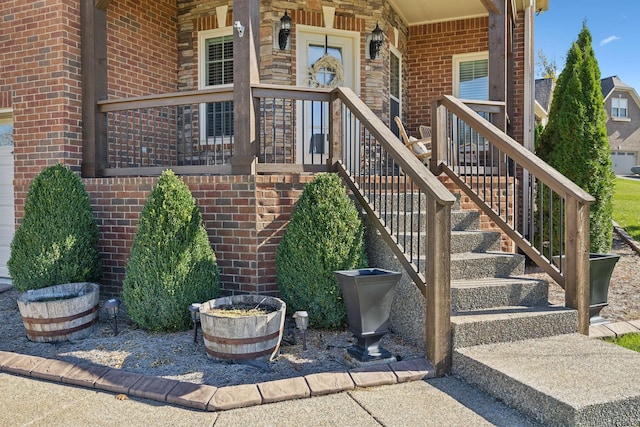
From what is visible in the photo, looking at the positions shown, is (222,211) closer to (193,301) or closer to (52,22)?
(193,301)

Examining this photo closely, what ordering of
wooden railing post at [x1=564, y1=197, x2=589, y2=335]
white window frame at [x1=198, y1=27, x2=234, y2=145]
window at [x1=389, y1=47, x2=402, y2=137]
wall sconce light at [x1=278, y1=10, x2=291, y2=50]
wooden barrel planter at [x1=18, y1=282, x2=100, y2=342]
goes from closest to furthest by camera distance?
wooden railing post at [x1=564, y1=197, x2=589, y2=335], wooden barrel planter at [x1=18, y1=282, x2=100, y2=342], wall sconce light at [x1=278, y1=10, x2=291, y2=50], white window frame at [x1=198, y1=27, x2=234, y2=145], window at [x1=389, y1=47, x2=402, y2=137]

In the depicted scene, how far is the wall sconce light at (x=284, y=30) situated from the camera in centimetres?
643

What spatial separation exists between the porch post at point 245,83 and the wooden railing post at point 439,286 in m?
1.90

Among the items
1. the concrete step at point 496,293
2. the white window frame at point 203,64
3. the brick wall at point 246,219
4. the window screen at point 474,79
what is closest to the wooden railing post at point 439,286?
the concrete step at point 496,293

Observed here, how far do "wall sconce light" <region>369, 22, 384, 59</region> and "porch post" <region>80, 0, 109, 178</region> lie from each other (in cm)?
333

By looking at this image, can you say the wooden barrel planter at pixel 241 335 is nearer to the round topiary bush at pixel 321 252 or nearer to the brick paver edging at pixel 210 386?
the brick paver edging at pixel 210 386

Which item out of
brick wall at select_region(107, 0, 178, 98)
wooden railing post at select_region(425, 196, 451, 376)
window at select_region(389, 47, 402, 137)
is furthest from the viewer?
window at select_region(389, 47, 402, 137)

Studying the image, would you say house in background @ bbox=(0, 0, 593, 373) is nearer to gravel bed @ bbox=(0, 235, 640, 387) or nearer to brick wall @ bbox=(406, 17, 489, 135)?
brick wall @ bbox=(406, 17, 489, 135)

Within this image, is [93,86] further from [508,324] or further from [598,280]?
[598,280]

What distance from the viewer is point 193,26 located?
703 centimetres

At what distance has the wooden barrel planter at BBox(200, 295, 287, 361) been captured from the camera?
339 centimetres

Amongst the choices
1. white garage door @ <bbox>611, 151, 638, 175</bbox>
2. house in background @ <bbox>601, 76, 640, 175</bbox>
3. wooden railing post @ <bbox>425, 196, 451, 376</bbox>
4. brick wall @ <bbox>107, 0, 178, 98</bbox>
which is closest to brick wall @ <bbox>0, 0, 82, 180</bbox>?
brick wall @ <bbox>107, 0, 178, 98</bbox>

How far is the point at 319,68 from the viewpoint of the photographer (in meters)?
6.86

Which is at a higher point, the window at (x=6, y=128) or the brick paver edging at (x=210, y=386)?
the window at (x=6, y=128)
